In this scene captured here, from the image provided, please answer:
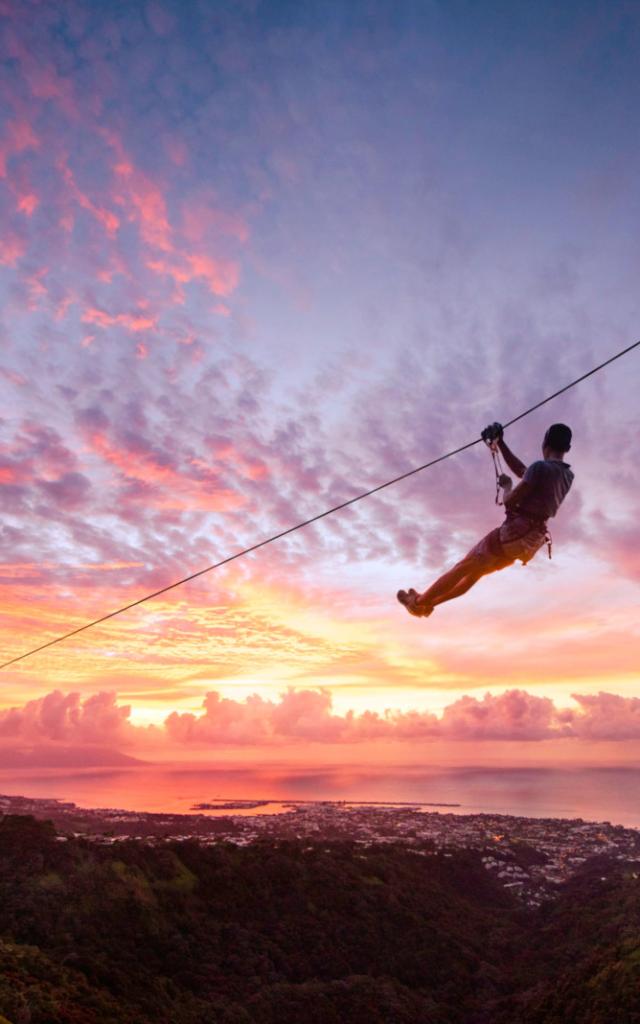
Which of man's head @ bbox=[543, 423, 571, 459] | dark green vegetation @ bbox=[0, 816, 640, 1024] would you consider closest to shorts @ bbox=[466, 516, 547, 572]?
man's head @ bbox=[543, 423, 571, 459]

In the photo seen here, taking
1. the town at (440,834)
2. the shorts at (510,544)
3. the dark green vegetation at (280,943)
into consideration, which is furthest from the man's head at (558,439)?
the town at (440,834)

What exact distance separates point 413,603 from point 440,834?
63.2 meters

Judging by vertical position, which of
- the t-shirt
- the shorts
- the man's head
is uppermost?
the man's head

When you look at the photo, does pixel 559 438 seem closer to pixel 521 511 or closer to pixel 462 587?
pixel 521 511

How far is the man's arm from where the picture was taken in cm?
498

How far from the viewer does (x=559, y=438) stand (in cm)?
488

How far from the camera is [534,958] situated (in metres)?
25.5

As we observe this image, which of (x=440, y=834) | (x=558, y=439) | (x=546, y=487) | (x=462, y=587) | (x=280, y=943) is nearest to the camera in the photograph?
(x=546, y=487)

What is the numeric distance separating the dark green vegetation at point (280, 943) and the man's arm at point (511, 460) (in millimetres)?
15246

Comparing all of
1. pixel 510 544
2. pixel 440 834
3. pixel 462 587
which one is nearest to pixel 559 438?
pixel 510 544

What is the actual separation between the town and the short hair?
32.7 meters

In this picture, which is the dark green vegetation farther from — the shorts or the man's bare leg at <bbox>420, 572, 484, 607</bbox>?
the shorts

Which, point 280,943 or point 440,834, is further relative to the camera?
point 440,834

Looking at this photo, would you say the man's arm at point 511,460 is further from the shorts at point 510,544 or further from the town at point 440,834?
the town at point 440,834
